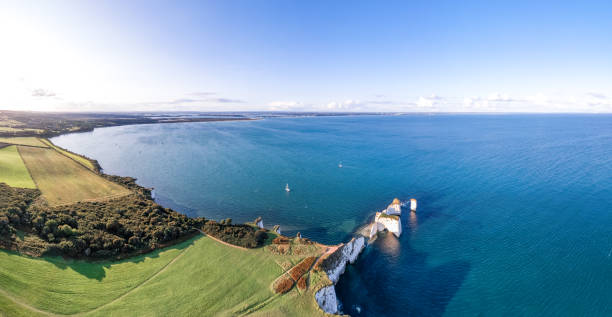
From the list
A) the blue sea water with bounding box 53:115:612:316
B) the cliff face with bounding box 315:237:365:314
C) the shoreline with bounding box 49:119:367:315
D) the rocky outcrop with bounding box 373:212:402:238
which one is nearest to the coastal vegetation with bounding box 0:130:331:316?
the shoreline with bounding box 49:119:367:315

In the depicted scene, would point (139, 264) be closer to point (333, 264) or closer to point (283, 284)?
point (283, 284)

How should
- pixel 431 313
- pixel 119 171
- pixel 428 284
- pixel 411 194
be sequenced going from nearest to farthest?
1. pixel 431 313
2. pixel 428 284
3. pixel 411 194
4. pixel 119 171

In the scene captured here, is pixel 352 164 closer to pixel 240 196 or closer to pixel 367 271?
pixel 240 196

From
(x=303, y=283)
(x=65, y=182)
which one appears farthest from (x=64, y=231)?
(x=65, y=182)

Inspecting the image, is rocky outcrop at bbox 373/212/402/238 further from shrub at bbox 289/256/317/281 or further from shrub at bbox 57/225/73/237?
shrub at bbox 57/225/73/237

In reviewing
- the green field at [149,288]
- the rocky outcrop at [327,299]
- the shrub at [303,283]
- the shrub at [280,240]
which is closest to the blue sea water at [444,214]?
the rocky outcrop at [327,299]

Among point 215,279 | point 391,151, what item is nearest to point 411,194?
point 215,279

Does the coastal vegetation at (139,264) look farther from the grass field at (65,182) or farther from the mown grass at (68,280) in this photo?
the grass field at (65,182)

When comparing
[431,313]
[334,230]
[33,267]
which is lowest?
[431,313]

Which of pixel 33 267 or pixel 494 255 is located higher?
pixel 33 267
